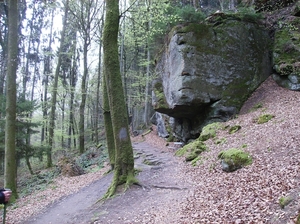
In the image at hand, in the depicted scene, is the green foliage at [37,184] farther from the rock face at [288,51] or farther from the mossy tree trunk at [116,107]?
the rock face at [288,51]

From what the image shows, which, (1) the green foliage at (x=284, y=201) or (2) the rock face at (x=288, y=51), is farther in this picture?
(2) the rock face at (x=288, y=51)

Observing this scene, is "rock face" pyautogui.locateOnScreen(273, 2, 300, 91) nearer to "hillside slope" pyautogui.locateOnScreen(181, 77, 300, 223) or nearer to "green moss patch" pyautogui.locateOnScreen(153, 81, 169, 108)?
"hillside slope" pyautogui.locateOnScreen(181, 77, 300, 223)

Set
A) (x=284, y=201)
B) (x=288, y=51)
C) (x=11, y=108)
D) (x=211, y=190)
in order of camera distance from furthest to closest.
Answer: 1. (x=288, y=51)
2. (x=11, y=108)
3. (x=211, y=190)
4. (x=284, y=201)

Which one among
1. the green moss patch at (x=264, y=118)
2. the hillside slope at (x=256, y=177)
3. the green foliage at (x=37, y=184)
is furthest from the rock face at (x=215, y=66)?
the green foliage at (x=37, y=184)

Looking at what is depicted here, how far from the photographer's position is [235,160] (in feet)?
22.7

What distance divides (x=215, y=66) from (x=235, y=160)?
7.34 metres

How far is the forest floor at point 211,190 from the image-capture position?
4.45m

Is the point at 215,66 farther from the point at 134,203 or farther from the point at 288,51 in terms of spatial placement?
the point at 134,203

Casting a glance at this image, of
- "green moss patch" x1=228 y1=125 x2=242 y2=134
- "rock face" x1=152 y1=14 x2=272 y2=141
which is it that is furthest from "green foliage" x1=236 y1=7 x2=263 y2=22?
"green moss patch" x1=228 y1=125 x2=242 y2=134

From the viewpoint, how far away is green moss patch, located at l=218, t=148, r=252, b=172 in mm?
6809

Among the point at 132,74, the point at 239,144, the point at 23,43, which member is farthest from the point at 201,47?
the point at 23,43

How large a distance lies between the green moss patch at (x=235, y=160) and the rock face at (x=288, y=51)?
680cm

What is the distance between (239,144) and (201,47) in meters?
6.61

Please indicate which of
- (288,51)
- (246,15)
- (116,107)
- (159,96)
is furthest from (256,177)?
(246,15)
